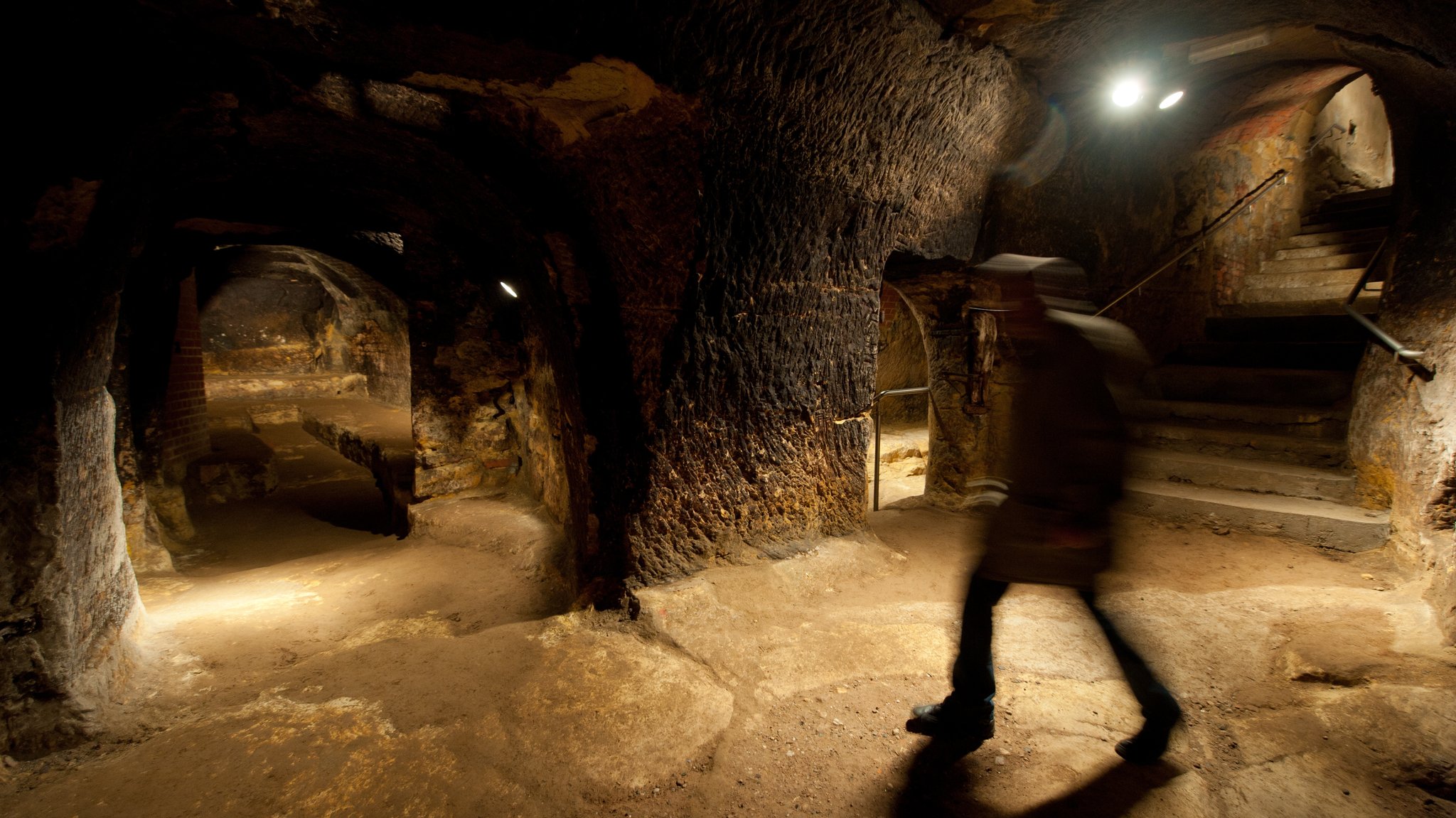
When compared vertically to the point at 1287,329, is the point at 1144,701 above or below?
below

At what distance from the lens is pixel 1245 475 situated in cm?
405

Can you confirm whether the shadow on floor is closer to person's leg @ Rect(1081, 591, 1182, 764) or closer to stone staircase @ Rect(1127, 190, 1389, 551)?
person's leg @ Rect(1081, 591, 1182, 764)

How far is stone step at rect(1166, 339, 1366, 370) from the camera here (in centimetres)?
469

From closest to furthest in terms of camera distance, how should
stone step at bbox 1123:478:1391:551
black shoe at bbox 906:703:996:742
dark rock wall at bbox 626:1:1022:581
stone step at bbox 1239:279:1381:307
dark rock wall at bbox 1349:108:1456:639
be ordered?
black shoe at bbox 906:703:996:742 → dark rock wall at bbox 626:1:1022:581 → dark rock wall at bbox 1349:108:1456:639 → stone step at bbox 1123:478:1391:551 → stone step at bbox 1239:279:1381:307

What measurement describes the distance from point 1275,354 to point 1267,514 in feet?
7.15

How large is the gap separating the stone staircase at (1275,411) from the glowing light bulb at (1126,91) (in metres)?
2.33

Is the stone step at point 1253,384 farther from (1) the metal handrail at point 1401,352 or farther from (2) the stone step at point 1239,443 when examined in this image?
(1) the metal handrail at point 1401,352

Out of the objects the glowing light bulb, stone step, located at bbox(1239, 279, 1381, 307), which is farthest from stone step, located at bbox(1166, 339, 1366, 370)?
the glowing light bulb

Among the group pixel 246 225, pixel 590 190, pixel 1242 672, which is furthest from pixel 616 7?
pixel 246 225

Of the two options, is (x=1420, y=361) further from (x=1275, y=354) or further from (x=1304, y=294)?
(x=1304, y=294)

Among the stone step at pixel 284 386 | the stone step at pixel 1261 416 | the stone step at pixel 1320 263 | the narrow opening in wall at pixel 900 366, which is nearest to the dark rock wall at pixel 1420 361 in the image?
the stone step at pixel 1261 416

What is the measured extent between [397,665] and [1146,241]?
20.9ft

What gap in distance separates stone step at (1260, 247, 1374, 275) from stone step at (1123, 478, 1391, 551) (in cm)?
344

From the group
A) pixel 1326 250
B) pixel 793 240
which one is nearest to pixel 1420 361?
pixel 793 240
